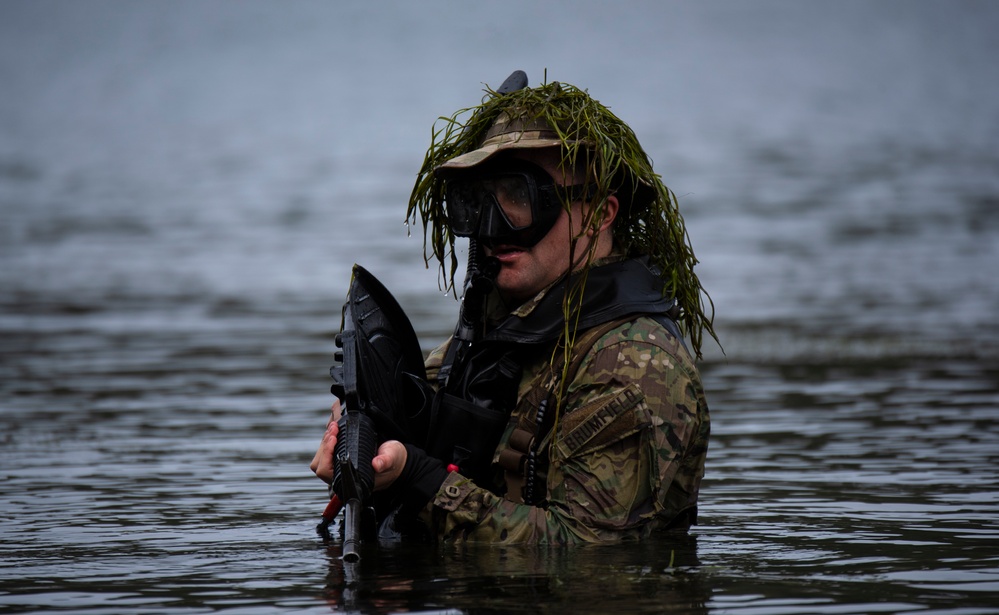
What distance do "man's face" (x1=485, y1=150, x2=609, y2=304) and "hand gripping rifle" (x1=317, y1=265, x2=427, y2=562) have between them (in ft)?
1.38

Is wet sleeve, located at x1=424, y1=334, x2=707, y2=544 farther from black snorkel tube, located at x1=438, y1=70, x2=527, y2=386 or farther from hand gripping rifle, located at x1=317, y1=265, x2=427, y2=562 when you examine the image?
black snorkel tube, located at x1=438, y1=70, x2=527, y2=386

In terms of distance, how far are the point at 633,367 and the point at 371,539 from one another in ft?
4.31

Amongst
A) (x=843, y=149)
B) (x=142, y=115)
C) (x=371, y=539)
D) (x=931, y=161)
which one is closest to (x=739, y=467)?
(x=371, y=539)

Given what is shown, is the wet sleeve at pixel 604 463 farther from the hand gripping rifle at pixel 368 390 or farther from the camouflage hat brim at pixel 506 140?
the camouflage hat brim at pixel 506 140

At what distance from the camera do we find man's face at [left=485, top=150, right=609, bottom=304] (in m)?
5.42

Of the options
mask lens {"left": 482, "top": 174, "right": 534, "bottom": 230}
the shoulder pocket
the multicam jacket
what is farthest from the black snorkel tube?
the shoulder pocket

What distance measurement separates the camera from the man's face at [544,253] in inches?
213

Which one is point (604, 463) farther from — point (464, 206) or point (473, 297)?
point (464, 206)

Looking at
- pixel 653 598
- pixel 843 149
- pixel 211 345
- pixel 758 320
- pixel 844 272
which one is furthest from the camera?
pixel 843 149

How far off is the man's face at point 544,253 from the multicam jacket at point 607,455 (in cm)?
32

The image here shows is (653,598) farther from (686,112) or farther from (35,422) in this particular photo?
(686,112)

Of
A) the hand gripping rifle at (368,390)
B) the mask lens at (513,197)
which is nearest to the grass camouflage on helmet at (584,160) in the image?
the mask lens at (513,197)

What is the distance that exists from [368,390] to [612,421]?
2.74ft

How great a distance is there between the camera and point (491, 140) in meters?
5.49
